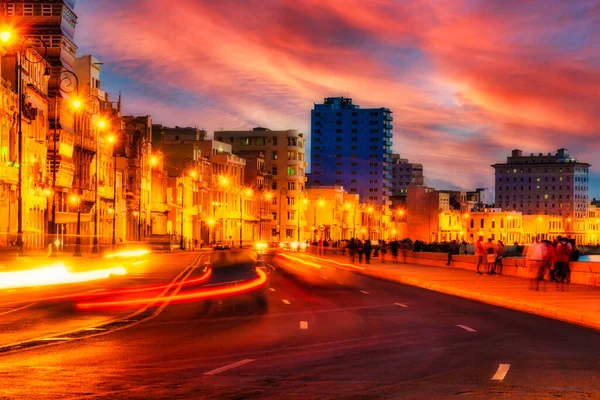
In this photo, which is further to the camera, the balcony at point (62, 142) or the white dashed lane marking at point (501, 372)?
the balcony at point (62, 142)

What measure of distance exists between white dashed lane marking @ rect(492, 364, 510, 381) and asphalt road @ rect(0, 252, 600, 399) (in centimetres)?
2

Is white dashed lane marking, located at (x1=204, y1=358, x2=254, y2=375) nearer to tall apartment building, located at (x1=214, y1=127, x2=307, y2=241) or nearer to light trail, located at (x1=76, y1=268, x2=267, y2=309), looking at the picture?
light trail, located at (x1=76, y1=268, x2=267, y2=309)

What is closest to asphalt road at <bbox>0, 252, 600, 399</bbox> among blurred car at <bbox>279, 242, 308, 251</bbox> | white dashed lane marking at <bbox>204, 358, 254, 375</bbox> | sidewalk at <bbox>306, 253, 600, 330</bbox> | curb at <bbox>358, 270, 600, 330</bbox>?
white dashed lane marking at <bbox>204, 358, 254, 375</bbox>

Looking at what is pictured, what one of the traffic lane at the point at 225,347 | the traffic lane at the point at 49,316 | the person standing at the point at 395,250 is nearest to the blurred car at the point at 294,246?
the person standing at the point at 395,250

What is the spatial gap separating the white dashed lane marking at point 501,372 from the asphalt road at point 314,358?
0.02 metres

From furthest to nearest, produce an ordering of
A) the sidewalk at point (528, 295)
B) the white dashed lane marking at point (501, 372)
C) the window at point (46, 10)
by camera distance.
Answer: the window at point (46, 10) → the sidewalk at point (528, 295) → the white dashed lane marking at point (501, 372)

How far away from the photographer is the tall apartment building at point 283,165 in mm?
185625

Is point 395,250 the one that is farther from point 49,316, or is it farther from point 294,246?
point 294,246

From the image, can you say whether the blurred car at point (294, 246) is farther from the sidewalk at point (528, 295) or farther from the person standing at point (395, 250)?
the sidewalk at point (528, 295)

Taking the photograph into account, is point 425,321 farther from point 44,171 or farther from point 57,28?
point 57,28

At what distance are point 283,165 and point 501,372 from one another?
177645mm

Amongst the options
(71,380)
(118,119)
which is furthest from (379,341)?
(118,119)

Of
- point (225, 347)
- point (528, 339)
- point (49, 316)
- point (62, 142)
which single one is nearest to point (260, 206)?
point (62, 142)

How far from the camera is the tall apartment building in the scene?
185625mm
